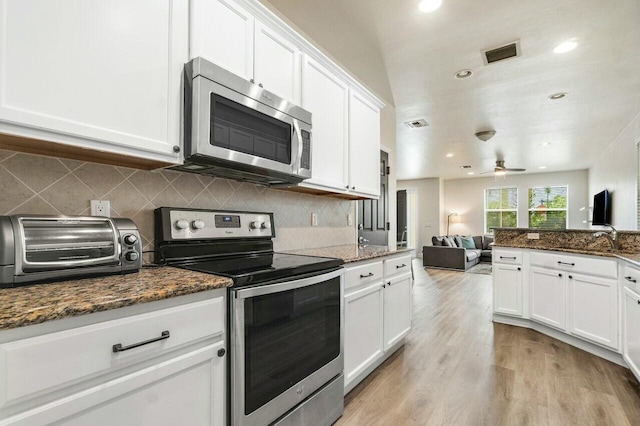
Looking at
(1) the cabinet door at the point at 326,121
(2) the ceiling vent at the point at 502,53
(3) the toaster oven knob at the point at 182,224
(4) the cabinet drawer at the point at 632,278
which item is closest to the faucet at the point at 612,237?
(4) the cabinet drawer at the point at 632,278

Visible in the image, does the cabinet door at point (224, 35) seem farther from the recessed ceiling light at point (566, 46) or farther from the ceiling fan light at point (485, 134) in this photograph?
the ceiling fan light at point (485, 134)

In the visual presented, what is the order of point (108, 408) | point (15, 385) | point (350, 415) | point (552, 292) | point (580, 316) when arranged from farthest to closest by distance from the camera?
point (552, 292) → point (580, 316) → point (350, 415) → point (108, 408) → point (15, 385)

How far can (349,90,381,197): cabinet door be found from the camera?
2627 millimetres

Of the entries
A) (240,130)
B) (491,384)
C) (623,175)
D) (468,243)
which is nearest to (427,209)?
(468,243)

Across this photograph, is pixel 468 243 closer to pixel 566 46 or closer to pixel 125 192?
pixel 566 46

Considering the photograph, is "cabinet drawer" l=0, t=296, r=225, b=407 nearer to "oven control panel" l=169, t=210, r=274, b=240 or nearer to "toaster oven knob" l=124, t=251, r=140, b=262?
"toaster oven knob" l=124, t=251, r=140, b=262

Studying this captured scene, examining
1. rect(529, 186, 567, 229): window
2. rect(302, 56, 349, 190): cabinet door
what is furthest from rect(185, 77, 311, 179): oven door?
rect(529, 186, 567, 229): window

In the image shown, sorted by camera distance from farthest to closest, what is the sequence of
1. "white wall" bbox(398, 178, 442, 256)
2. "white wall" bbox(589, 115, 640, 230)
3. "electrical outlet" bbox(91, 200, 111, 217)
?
"white wall" bbox(398, 178, 442, 256) < "white wall" bbox(589, 115, 640, 230) < "electrical outlet" bbox(91, 200, 111, 217)

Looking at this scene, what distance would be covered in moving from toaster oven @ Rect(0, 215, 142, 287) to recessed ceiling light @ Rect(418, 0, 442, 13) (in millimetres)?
2388

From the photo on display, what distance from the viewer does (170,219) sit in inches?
61.9

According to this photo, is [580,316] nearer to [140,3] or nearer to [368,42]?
[368,42]

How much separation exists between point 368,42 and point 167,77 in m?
2.07

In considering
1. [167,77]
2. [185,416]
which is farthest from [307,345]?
[167,77]

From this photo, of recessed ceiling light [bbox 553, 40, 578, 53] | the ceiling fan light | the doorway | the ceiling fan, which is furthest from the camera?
the ceiling fan
